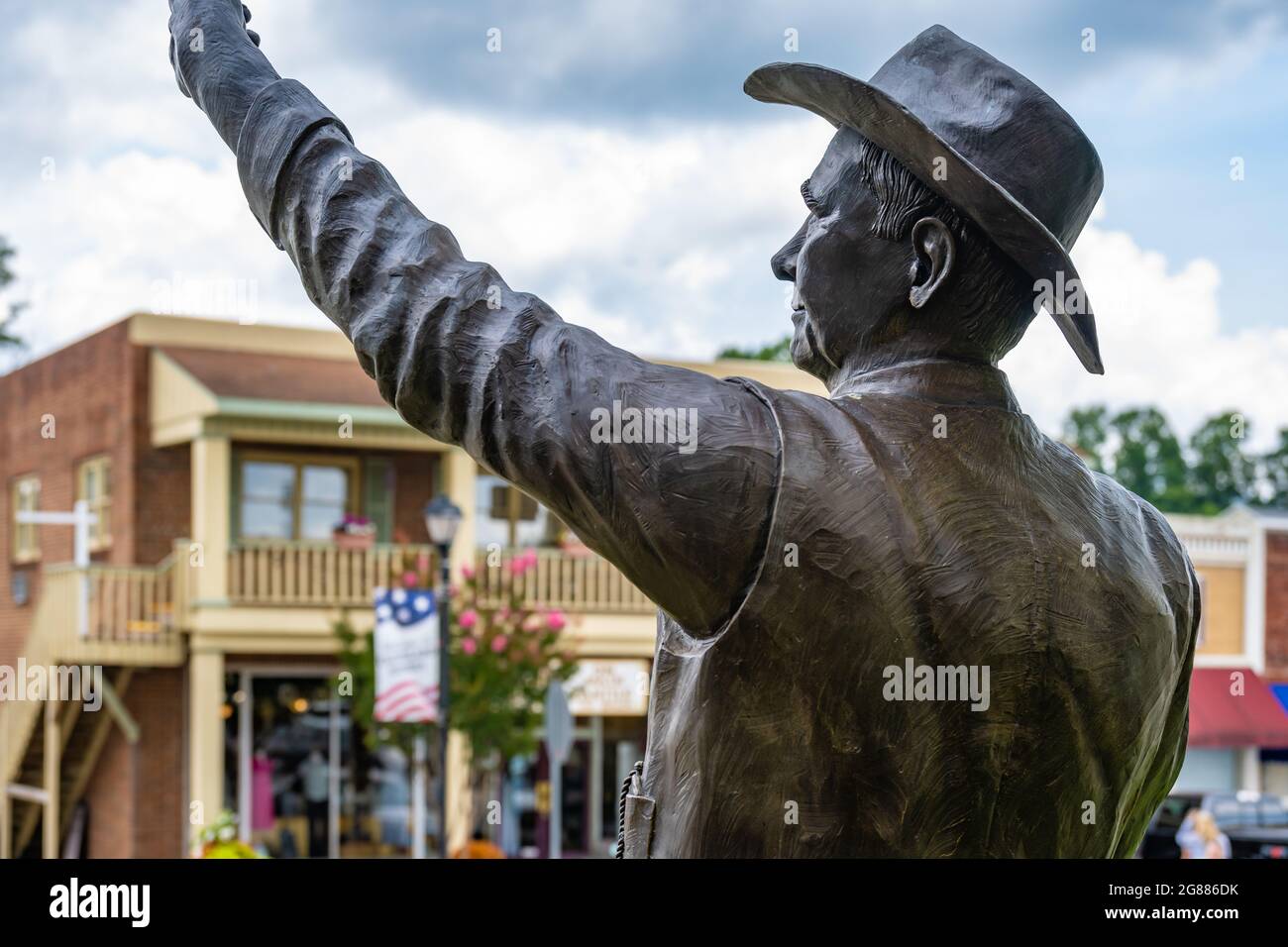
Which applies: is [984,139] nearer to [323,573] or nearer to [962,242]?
[962,242]

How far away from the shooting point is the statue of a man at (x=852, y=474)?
1.75 m

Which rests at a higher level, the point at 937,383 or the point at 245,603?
the point at 937,383

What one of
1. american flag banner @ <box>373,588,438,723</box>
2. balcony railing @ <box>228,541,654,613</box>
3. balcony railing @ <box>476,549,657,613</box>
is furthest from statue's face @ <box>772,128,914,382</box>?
balcony railing @ <box>476,549,657,613</box>

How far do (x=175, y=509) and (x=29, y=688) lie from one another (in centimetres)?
302

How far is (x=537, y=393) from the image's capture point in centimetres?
174

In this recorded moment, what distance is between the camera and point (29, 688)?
21219mm

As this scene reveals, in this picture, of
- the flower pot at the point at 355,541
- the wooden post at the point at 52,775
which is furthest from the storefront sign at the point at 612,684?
the wooden post at the point at 52,775

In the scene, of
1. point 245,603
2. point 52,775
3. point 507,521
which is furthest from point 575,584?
point 52,775

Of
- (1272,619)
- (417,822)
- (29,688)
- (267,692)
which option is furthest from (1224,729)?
(29,688)

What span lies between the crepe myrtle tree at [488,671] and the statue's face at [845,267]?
15.5 meters

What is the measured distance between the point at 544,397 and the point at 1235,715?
26.3m

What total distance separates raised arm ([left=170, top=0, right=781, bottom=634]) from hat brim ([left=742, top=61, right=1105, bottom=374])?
14.5 inches

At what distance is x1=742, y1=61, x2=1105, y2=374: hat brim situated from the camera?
74.5 inches

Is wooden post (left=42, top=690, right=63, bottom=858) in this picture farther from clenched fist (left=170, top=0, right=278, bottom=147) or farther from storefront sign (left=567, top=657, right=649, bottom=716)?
clenched fist (left=170, top=0, right=278, bottom=147)
